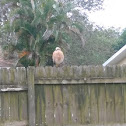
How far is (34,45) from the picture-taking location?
13.8 meters

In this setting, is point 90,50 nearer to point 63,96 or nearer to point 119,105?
point 119,105

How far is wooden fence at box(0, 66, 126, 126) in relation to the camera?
365cm

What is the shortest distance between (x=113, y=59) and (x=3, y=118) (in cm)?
755

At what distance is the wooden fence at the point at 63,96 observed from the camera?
365 centimetres

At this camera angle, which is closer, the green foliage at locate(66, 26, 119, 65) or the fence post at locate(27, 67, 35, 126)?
the fence post at locate(27, 67, 35, 126)

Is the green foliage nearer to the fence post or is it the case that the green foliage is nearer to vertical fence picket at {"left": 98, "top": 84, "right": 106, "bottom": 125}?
vertical fence picket at {"left": 98, "top": 84, "right": 106, "bottom": 125}

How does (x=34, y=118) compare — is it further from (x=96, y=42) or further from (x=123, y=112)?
(x=96, y=42)

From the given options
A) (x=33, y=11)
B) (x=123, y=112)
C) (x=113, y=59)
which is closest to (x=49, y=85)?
(x=123, y=112)

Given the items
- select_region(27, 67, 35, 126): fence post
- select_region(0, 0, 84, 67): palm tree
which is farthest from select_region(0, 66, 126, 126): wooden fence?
select_region(0, 0, 84, 67): palm tree

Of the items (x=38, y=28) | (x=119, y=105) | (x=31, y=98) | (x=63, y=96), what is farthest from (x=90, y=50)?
(x=31, y=98)

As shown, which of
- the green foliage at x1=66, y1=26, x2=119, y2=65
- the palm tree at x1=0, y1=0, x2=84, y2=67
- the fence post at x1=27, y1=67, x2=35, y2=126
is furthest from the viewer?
the green foliage at x1=66, y1=26, x2=119, y2=65

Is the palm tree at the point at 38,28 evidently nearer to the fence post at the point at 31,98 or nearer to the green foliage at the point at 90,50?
the green foliage at the point at 90,50

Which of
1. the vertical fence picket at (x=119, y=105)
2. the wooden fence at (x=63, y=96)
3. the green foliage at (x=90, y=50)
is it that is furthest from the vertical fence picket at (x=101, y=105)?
the green foliage at (x=90, y=50)

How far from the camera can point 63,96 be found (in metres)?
3.76
